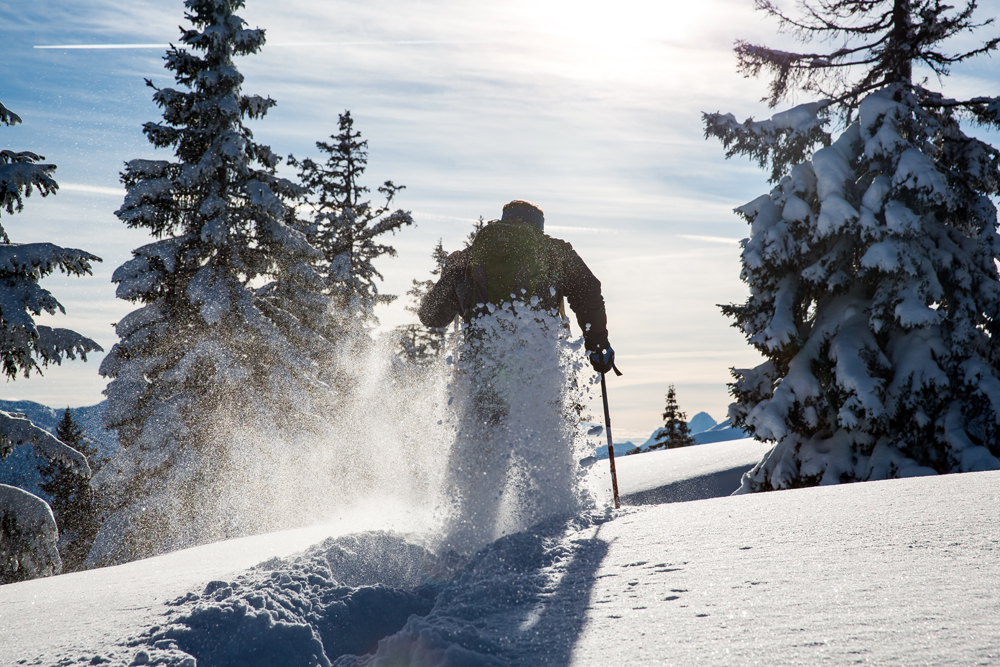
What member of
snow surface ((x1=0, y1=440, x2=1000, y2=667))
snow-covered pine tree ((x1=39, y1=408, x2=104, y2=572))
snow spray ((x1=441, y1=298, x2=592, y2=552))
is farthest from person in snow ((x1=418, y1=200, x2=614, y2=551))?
snow-covered pine tree ((x1=39, y1=408, x2=104, y2=572))

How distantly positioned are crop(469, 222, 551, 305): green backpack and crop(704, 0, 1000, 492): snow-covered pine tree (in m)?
5.92

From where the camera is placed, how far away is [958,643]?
1.69m

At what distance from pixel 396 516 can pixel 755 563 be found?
3562mm

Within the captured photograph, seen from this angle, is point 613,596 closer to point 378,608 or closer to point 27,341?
point 378,608

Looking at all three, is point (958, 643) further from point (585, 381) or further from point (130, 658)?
point (585, 381)

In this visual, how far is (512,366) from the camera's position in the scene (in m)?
5.19

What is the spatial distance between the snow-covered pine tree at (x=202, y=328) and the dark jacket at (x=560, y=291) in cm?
903

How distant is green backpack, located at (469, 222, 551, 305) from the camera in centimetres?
584

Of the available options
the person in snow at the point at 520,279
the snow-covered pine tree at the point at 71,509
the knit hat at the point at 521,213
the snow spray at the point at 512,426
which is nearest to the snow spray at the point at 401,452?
the snow spray at the point at 512,426

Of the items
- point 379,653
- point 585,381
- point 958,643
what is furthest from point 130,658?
point 585,381

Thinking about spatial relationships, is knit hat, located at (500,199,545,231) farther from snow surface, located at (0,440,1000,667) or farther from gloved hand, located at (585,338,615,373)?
snow surface, located at (0,440,1000,667)

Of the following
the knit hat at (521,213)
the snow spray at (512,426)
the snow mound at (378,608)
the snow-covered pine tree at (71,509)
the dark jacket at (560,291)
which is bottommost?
the snow-covered pine tree at (71,509)

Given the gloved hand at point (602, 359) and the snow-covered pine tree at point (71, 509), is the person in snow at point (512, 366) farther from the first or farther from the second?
the snow-covered pine tree at point (71, 509)

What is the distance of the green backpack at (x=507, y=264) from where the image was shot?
230 inches
